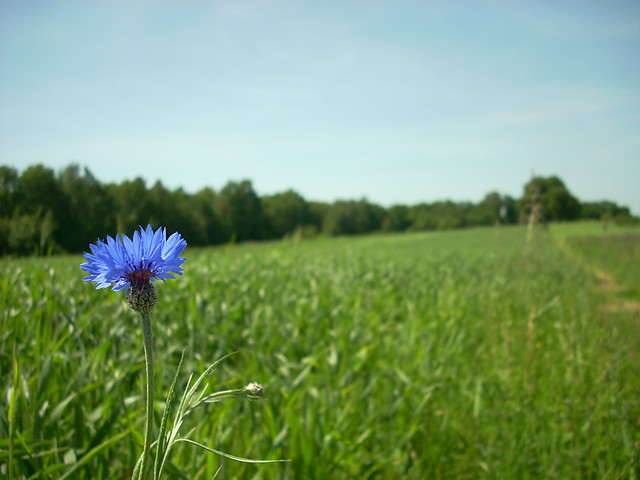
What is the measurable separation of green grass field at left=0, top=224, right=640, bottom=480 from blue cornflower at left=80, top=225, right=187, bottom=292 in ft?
2.31

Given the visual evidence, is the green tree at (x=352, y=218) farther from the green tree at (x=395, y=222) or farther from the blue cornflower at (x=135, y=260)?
the blue cornflower at (x=135, y=260)

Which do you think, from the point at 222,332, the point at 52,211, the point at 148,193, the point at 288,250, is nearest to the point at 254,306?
the point at 222,332

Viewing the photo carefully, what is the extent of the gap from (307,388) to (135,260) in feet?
7.02

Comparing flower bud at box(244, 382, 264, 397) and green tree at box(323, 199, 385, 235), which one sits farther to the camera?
green tree at box(323, 199, 385, 235)

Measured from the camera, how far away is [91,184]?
83.3 inches

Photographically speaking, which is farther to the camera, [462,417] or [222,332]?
[222,332]

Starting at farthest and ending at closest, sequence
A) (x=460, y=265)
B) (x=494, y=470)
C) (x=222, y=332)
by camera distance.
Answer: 1. (x=460, y=265)
2. (x=222, y=332)
3. (x=494, y=470)

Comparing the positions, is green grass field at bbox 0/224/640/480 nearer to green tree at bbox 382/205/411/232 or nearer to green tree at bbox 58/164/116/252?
green tree at bbox 58/164/116/252

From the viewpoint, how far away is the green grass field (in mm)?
1537

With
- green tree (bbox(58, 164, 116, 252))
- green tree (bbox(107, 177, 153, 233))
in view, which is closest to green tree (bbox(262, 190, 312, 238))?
green tree (bbox(107, 177, 153, 233))

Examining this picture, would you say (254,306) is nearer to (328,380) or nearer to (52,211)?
(328,380)

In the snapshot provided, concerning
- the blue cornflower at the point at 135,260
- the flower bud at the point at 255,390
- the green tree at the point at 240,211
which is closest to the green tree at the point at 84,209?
the blue cornflower at the point at 135,260

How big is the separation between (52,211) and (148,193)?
1.62 ft

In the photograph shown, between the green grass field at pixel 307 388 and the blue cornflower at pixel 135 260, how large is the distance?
71 cm
